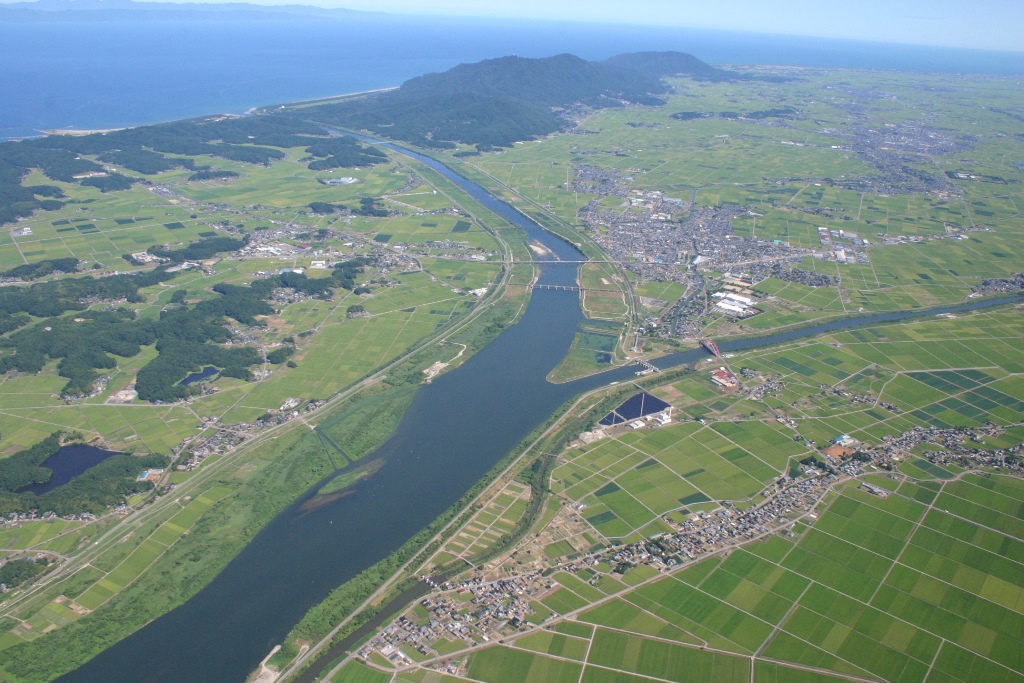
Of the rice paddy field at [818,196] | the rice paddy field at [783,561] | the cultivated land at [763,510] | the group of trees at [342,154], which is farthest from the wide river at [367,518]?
the group of trees at [342,154]

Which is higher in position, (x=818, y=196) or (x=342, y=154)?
(x=342, y=154)

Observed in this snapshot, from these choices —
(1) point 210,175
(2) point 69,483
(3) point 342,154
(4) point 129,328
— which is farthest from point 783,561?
(3) point 342,154

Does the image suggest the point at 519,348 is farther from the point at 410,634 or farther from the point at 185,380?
the point at 410,634

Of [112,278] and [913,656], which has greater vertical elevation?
[112,278]

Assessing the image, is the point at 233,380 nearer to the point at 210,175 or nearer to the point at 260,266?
the point at 260,266

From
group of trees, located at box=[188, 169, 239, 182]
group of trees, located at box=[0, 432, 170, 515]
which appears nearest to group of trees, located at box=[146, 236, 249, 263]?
group of trees, located at box=[188, 169, 239, 182]

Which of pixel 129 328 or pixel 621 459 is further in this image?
pixel 129 328

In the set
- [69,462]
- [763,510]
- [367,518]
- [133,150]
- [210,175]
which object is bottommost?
[763,510]

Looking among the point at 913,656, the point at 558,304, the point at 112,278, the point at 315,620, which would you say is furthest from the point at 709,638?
the point at 112,278
